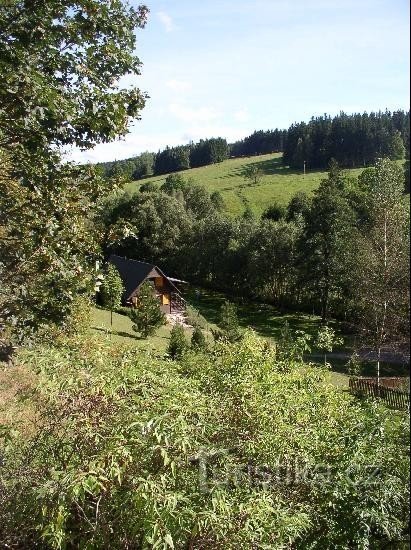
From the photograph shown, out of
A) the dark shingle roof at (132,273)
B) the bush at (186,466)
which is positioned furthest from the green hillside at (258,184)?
the bush at (186,466)

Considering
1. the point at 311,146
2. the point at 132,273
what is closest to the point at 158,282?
the point at 132,273

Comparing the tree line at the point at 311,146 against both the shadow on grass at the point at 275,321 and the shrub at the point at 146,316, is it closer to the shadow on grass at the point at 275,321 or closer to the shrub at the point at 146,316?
the shadow on grass at the point at 275,321

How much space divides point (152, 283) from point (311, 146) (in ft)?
177

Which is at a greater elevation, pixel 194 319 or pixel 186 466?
pixel 186 466

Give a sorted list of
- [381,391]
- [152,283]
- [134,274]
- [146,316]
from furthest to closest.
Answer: [134,274] → [152,283] → [146,316] → [381,391]

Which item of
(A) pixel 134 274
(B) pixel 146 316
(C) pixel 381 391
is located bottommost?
(C) pixel 381 391

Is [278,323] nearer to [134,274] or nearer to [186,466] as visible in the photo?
[134,274]

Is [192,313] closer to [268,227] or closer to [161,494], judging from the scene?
[268,227]

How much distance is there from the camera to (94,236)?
9.12 meters

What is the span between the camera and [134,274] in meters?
41.2

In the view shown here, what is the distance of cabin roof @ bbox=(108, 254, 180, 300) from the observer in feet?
129

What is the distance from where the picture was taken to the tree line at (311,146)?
222ft

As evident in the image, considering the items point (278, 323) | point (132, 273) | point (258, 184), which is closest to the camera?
point (278, 323)

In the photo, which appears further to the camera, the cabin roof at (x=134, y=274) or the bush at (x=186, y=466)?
the cabin roof at (x=134, y=274)
